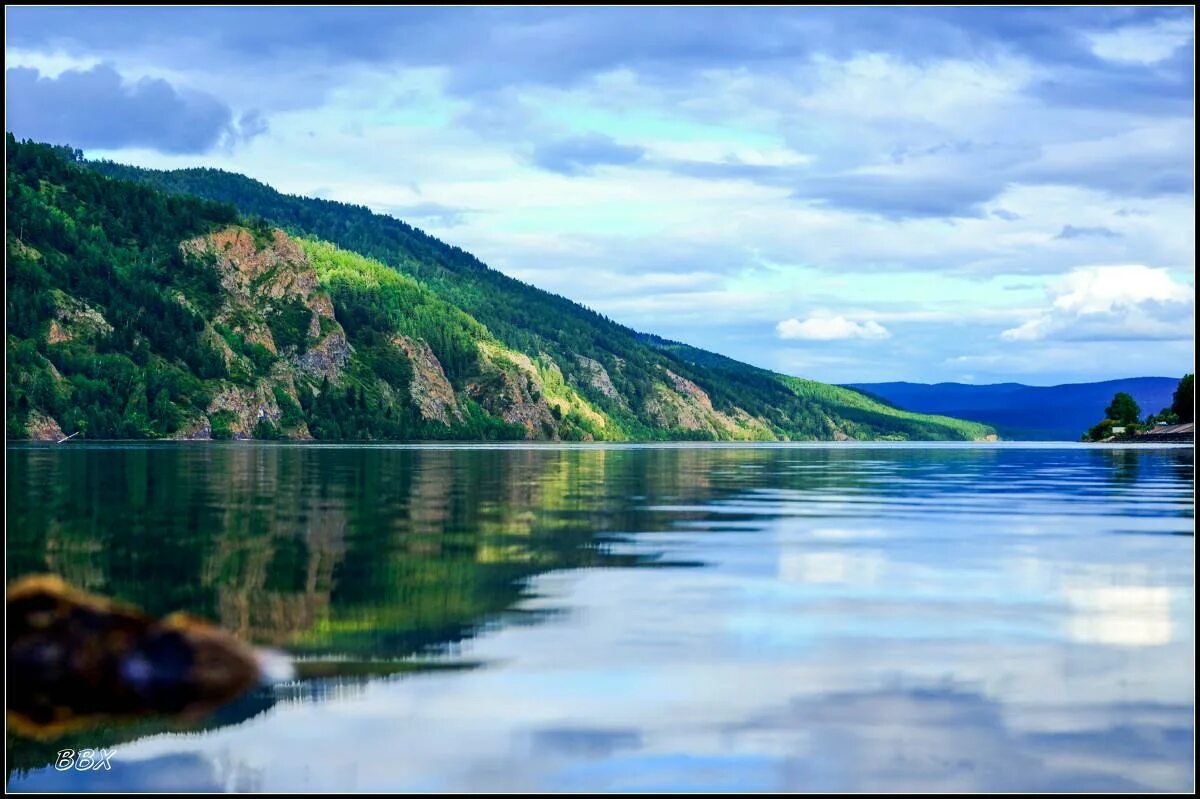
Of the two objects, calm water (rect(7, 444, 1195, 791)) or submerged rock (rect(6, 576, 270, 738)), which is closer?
calm water (rect(7, 444, 1195, 791))

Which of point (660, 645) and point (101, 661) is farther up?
point (101, 661)

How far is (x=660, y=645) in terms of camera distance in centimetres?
2567

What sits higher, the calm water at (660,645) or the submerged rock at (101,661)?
the submerged rock at (101,661)

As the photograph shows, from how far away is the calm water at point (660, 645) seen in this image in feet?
58.7

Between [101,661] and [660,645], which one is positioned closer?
[101,661]

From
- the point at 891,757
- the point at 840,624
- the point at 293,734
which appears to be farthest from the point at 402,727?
the point at 840,624

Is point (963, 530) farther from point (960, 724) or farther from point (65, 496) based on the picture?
point (65, 496)

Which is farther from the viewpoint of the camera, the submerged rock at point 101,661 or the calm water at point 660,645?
the submerged rock at point 101,661

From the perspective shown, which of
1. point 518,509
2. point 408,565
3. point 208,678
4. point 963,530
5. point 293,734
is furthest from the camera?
point 518,509

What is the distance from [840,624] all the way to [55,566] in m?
19.2

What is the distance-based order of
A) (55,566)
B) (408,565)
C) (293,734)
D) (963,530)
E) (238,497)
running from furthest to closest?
1. (238,497)
2. (963,530)
3. (408,565)
4. (55,566)
5. (293,734)

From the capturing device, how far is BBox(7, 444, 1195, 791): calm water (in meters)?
17.9

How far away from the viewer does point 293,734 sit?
19.0m

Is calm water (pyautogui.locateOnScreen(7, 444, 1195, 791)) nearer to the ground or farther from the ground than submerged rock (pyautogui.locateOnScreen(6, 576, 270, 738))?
nearer to the ground
